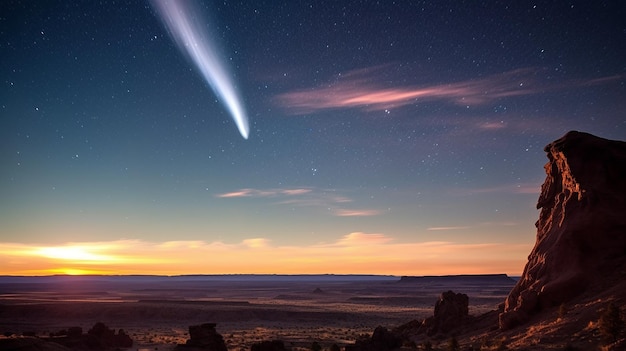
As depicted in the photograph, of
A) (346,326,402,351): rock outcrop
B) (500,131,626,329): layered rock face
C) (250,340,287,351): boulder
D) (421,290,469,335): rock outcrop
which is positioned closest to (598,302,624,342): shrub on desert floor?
(500,131,626,329): layered rock face

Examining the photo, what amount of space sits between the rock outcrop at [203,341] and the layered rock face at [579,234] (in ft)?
71.3

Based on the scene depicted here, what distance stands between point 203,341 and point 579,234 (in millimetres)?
29076

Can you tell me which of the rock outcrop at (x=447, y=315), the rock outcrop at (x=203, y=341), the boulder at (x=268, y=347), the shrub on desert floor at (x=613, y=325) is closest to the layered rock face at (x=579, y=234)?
the rock outcrop at (x=447, y=315)

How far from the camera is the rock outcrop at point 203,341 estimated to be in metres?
36.5

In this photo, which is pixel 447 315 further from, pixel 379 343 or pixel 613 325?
pixel 613 325

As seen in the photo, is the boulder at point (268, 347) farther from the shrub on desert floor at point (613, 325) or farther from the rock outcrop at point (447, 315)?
the shrub on desert floor at point (613, 325)

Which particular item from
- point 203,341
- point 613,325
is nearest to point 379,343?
point 203,341

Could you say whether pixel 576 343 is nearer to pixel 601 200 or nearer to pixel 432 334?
pixel 601 200

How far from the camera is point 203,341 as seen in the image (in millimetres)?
37281

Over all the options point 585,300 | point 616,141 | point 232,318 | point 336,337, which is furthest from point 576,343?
point 232,318

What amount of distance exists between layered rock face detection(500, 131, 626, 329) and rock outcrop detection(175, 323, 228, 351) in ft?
71.3

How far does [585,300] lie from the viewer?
28703mm

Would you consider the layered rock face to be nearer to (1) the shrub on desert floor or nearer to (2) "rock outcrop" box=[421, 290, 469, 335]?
(2) "rock outcrop" box=[421, 290, 469, 335]

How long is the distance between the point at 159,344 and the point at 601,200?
143ft
